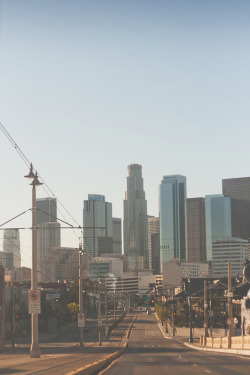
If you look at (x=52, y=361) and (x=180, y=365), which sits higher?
(x=52, y=361)

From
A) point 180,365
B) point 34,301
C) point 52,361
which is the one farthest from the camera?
point 34,301

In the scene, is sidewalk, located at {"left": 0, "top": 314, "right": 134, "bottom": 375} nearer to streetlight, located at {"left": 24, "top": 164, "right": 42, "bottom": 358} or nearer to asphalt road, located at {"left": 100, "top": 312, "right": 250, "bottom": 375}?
streetlight, located at {"left": 24, "top": 164, "right": 42, "bottom": 358}

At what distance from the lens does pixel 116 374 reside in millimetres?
29250

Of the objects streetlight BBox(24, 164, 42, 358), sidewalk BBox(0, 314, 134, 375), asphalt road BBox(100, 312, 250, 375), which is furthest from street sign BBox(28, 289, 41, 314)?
asphalt road BBox(100, 312, 250, 375)

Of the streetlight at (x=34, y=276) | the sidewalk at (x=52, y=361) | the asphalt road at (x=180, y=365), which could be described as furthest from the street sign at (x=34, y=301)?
the asphalt road at (x=180, y=365)

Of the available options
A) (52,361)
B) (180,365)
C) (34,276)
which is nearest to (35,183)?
(34,276)

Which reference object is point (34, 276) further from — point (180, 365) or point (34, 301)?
point (180, 365)

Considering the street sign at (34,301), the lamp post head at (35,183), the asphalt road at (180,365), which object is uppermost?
the lamp post head at (35,183)

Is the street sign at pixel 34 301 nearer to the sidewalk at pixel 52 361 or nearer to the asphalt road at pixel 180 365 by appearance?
the sidewalk at pixel 52 361

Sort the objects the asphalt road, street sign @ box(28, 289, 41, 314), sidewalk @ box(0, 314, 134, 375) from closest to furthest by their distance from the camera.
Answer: sidewalk @ box(0, 314, 134, 375) → the asphalt road → street sign @ box(28, 289, 41, 314)

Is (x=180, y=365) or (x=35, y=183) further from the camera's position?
(x=35, y=183)

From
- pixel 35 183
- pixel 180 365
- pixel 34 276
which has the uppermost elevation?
pixel 35 183

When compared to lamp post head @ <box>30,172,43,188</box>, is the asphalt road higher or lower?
lower

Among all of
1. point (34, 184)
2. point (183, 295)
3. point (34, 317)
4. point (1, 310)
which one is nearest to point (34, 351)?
point (34, 317)
